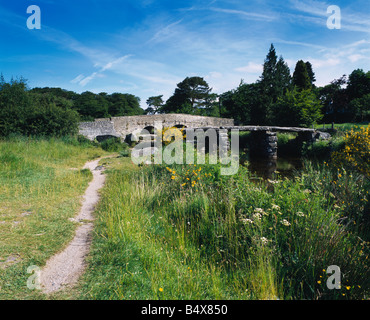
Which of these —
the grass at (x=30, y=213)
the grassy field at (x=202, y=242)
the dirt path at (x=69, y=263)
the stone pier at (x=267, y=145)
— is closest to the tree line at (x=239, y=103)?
the grass at (x=30, y=213)

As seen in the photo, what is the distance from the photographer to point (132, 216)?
452 cm

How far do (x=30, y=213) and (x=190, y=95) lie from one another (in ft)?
149

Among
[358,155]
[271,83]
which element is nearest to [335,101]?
[271,83]

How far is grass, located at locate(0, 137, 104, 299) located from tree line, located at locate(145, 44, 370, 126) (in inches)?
954

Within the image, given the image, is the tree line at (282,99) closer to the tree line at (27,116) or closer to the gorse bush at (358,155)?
the gorse bush at (358,155)

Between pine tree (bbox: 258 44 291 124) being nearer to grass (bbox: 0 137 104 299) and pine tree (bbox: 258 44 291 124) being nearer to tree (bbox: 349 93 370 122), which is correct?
tree (bbox: 349 93 370 122)

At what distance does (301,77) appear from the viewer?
35.8 m

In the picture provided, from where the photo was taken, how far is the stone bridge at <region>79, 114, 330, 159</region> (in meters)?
17.5

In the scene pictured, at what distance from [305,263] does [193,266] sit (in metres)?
1.59

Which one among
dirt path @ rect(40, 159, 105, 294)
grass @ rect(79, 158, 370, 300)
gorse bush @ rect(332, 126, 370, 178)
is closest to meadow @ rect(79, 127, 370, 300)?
grass @ rect(79, 158, 370, 300)

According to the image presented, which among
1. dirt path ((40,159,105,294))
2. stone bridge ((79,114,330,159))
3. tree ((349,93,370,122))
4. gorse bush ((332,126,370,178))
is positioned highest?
tree ((349,93,370,122))

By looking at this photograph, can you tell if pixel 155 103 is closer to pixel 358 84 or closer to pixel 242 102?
pixel 242 102

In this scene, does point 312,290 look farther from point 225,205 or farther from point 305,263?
point 225,205
